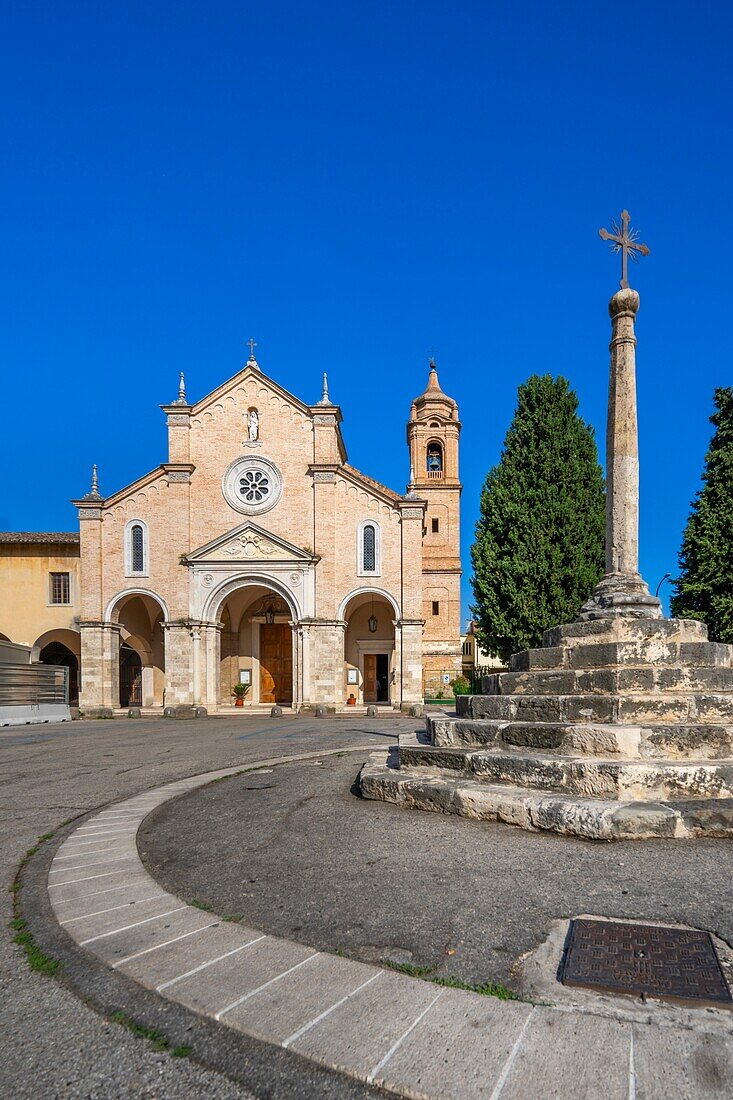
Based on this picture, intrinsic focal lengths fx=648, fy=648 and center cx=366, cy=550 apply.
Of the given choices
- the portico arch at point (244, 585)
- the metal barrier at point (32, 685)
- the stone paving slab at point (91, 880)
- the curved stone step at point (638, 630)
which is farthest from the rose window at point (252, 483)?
the stone paving slab at point (91, 880)

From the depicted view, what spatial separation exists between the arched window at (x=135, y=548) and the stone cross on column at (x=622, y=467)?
76.9 ft

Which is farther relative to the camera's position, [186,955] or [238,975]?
[186,955]

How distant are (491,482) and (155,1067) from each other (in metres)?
Result: 26.3

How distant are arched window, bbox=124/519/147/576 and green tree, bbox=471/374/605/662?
1433 cm

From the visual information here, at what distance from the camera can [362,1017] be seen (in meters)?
2.62

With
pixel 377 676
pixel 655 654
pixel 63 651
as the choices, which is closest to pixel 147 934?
pixel 655 654

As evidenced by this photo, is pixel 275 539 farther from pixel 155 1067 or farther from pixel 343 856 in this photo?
pixel 155 1067

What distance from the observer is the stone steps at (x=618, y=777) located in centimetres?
559

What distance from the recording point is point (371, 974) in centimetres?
299

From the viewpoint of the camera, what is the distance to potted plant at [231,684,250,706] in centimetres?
3008

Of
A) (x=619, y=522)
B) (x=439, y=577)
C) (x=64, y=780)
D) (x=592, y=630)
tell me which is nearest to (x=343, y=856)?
(x=592, y=630)

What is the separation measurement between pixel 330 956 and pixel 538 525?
2423 cm

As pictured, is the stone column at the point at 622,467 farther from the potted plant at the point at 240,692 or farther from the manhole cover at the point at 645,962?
the potted plant at the point at 240,692

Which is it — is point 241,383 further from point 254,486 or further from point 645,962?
point 645,962
